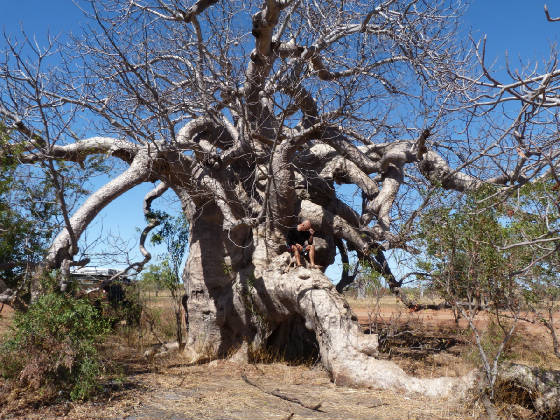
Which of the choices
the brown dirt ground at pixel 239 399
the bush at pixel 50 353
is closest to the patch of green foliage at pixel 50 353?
the bush at pixel 50 353

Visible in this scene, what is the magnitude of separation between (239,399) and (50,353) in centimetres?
205

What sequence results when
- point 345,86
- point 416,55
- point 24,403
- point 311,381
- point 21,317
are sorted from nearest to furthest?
point 24,403 → point 21,317 → point 311,381 → point 345,86 → point 416,55

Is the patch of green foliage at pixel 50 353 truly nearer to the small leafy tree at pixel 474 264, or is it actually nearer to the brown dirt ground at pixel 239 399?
the brown dirt ground at pixel 239 399

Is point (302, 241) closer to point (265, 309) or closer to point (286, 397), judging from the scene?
point (265, 309)

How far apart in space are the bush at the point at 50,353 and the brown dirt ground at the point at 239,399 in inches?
7.3

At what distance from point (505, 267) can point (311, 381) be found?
2.86 metres

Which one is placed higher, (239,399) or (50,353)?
(50,353)

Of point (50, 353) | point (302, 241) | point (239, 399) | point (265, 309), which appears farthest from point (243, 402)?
point (302, 241)

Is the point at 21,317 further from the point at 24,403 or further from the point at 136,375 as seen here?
the point at 136,375

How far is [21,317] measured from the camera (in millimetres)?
5203

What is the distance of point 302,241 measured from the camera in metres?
8.84

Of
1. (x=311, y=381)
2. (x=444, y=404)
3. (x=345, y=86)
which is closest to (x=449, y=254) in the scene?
(x=444, y=404)

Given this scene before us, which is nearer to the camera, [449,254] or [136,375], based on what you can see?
[449,254]

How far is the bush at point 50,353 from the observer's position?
4.96 m
